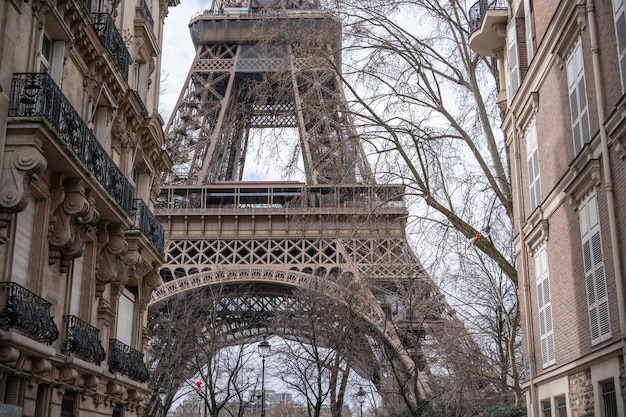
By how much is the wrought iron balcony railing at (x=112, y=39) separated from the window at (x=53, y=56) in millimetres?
1803

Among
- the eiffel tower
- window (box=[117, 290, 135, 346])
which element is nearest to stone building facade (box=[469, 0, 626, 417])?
the eiffel tower

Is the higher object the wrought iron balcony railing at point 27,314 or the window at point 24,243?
the window at point 24,243

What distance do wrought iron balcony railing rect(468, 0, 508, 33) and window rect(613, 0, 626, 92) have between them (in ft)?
29.7

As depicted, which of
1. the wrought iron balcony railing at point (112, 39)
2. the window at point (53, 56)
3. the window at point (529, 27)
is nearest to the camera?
the window at point (53, 56)

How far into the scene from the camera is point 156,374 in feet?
137

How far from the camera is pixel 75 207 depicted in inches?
597

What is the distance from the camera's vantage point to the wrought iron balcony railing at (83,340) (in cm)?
1622

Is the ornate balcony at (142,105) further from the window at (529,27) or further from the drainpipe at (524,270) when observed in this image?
the window at (529,27)

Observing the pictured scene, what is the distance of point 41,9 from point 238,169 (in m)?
62.5

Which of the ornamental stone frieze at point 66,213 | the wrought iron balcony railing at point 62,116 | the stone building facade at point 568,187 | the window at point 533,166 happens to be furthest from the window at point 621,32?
the ornamental stone frieze at point 66,213

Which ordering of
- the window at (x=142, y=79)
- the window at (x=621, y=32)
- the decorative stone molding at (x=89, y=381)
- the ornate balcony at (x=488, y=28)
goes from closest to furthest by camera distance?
1. the window at (x=621, y=32)
2. the decorative stone molding at (x=89, y=381)
3. the ornate balcony at (x=488, y=28)
4. the window at (x=142, y=79)

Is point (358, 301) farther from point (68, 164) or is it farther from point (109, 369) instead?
point (68, 164)

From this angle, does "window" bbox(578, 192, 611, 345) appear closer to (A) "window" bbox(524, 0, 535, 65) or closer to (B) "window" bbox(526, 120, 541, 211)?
(B) "window" bbox(526, 120, 541, 211)

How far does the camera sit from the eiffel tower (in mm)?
19016
